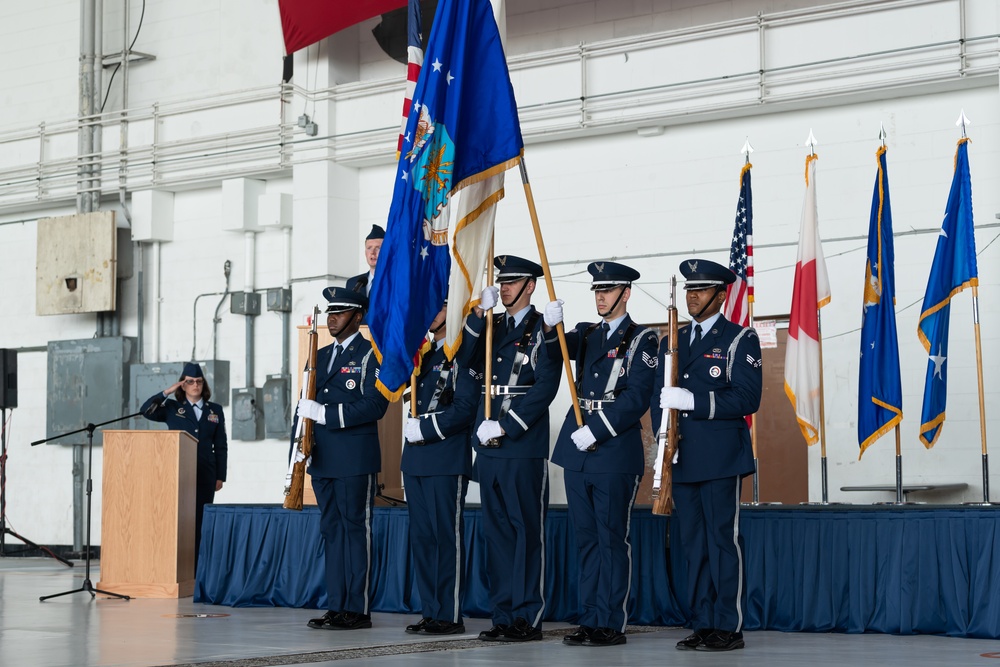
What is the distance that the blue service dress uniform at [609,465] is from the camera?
571 cm

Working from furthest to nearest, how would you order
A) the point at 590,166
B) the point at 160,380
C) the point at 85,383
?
the point at 85,383 → the point at 160,380 → the point at 590,166

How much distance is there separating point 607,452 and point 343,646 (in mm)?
1432

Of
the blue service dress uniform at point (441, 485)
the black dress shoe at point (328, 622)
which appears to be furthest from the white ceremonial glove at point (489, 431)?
the black dress shoe at point (328, 622)

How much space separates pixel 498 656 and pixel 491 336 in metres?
1.45

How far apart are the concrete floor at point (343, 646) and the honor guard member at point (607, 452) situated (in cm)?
22

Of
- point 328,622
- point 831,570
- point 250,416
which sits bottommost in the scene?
point 328,622

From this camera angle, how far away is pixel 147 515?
8.27 meters

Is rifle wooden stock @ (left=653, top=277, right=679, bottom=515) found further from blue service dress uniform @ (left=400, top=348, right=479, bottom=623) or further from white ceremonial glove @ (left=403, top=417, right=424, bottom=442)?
white ceremonial glove @ (left=403, top=417, right=424, bottom=442)

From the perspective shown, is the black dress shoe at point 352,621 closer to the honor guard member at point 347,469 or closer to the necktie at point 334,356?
the honor guard member at point 347,469

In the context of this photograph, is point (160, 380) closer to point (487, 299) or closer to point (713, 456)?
point (487, 299)

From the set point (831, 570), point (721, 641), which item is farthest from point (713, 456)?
point (831, 570)

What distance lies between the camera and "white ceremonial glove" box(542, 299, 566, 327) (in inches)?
227

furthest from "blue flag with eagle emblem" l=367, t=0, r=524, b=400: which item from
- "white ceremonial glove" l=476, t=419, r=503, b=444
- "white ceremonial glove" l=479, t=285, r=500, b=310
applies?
"white ceremonial glove" l=476, t=419, r=503, b=444

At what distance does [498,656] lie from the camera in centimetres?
524
